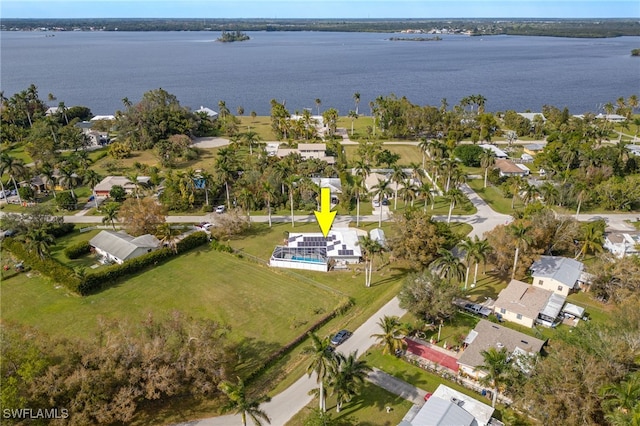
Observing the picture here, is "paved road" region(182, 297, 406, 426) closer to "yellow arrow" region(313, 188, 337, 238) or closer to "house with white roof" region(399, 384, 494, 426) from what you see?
"house with white roof" region(399, 384, 494, 426)

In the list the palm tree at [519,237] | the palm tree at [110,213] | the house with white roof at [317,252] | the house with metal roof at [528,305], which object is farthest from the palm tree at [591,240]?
the palm tree at [110,213]

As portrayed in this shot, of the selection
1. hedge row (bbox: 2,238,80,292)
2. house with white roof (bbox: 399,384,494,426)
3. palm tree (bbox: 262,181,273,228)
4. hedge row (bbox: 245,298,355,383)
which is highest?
palm tree (bbox: 262,181,273,228)

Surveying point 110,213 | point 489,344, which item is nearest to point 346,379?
point 489,344

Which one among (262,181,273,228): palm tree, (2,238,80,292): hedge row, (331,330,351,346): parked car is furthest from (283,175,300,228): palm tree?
(2,238,80,292): hedge row

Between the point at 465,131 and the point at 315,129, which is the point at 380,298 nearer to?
the point at 315,129

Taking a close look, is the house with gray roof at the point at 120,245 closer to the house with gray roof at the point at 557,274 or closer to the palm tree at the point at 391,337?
the palm tree at the point at 391,337

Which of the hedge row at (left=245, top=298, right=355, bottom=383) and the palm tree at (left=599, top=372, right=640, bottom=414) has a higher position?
the palm tree at (left=599, top=372, right=640, bottom=414)

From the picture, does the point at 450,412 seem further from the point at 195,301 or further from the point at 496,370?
the point at 195,301
